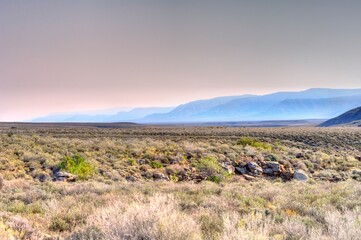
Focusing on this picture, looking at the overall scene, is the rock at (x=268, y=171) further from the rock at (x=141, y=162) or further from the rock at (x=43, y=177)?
the rock at (x=43, y=177)

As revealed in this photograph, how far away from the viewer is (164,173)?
1398cm

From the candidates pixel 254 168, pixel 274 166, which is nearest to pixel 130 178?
pixel 254 168

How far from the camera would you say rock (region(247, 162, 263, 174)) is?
15.3 meters

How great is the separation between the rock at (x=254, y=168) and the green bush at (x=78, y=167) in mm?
8395

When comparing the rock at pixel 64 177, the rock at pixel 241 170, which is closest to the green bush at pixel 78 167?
the rock at pixel 64 177

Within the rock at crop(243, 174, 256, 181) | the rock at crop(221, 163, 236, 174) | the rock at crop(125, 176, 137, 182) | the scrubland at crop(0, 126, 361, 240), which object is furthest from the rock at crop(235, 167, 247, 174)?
the rock at crop(125, 176, 137, 182)

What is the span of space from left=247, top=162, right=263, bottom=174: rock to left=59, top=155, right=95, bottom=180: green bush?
839 cm

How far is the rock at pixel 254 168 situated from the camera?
15344 mm

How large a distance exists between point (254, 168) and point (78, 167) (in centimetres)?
923

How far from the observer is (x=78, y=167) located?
42.1ft

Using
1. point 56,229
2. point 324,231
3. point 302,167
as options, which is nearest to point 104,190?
point 56,229

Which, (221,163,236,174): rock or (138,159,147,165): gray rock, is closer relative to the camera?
(221,163,236,174): rock

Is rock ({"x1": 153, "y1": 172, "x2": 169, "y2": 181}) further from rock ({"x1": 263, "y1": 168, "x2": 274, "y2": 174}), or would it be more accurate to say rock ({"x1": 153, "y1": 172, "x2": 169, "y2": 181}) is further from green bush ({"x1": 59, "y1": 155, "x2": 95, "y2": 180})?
rock ({"x1": 263, "y1": 168, "x2": 274, "y2": 174})

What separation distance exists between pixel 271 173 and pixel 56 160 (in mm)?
11547
